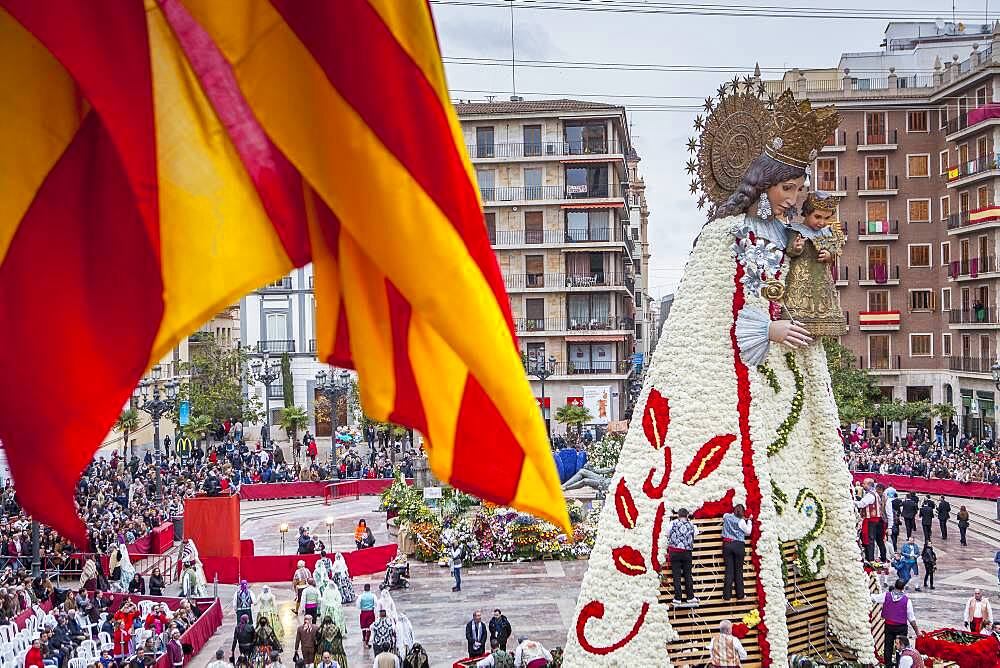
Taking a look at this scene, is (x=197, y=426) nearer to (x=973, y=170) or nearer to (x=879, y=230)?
(x=879, y=230)

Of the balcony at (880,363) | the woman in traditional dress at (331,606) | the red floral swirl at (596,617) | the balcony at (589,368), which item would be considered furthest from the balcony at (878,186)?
the red floral swirl at (596,617)

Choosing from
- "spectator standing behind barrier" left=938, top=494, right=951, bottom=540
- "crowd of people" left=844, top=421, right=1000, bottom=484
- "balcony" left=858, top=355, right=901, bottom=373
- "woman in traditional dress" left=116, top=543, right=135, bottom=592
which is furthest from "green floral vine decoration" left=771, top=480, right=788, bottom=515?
"balcony" left=858, top=355, right=901, bottom=373

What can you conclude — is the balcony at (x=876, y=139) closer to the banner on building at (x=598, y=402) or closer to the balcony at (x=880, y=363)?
the balcony at (x=880, y=363)

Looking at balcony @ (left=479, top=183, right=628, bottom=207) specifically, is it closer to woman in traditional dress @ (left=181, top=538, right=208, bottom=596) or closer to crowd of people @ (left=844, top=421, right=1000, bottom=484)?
crowd of people @ (left=844, top=421, right=1000, bottom=484)

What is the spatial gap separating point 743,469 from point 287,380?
4924 centimetres

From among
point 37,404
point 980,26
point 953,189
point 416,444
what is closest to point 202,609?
point 37,404

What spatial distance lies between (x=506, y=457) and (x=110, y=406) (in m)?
1.35

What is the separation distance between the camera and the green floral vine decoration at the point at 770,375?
14023 mm

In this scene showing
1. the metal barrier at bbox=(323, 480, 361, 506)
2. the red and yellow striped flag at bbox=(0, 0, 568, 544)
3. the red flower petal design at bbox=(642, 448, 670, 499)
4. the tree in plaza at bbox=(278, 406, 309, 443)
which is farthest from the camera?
the tree in plaza at bbox=(278, 406, 309, 443)

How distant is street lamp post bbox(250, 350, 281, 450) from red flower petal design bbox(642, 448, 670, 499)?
112 feet

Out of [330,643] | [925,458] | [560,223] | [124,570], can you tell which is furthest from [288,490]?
[560,223]

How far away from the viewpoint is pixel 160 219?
3.26m

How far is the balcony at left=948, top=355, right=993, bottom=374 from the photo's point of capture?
51844 mm

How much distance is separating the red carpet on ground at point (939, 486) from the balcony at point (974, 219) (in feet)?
61.9
